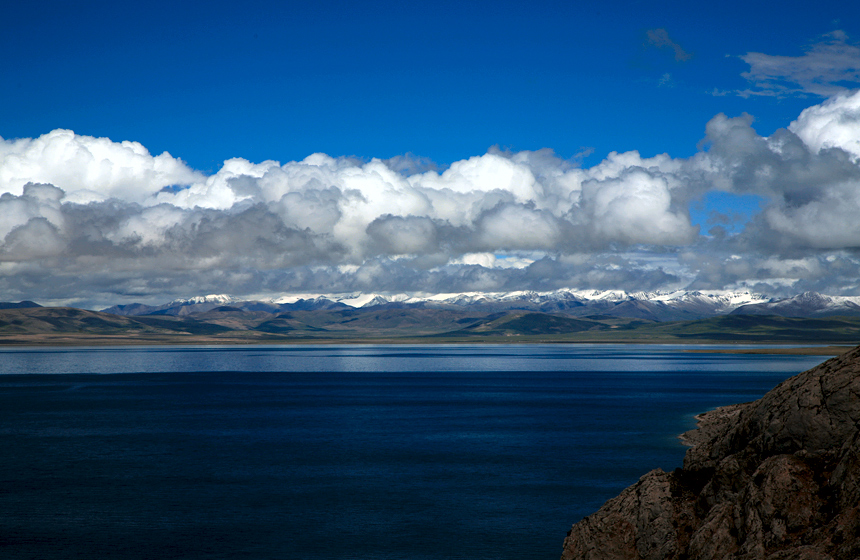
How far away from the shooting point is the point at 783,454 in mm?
24078

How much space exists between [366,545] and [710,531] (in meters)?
21.2

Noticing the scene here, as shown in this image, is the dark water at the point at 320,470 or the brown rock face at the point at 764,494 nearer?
the brown rock face at the point at 764,494

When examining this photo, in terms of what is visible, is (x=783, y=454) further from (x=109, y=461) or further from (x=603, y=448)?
(x=109, y=461)

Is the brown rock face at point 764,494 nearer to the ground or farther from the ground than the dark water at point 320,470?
farther from the ground

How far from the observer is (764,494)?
22750 millimetres

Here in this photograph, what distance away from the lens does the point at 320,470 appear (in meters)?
60.5

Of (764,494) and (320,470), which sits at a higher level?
(764,494)

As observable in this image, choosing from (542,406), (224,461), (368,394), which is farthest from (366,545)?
(368,394)

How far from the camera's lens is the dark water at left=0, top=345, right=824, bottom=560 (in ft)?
132

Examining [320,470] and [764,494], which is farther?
[320,470]

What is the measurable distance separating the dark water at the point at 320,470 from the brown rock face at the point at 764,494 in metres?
11.4

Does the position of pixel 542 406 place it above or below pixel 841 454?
below

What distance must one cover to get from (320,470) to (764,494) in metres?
43.9

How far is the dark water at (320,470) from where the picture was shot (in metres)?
40.3
